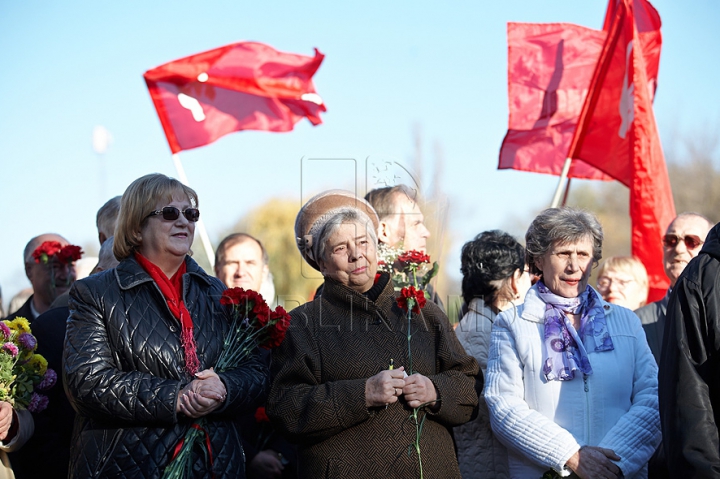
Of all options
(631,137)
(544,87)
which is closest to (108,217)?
(631,137)

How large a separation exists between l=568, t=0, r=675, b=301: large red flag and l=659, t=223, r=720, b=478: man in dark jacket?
4.16 metres

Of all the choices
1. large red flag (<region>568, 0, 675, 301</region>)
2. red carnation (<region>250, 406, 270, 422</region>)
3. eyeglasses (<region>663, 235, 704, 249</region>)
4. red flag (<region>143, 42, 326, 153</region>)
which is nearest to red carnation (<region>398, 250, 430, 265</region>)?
red carnation (<region>250, 406, 270, 422</region>)

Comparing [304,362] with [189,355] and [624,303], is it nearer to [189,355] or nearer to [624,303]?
[189,355]

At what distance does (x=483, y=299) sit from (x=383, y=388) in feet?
4.37

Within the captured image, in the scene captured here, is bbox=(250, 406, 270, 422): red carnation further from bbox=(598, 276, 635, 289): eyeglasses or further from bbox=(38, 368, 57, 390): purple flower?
bbox=(598, 276, 635, 289): eyeglasses

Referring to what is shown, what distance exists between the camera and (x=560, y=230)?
383cm

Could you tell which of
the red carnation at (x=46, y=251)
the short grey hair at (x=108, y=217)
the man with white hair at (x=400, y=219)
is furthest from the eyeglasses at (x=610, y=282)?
the red carnation at (x=46, y=251)

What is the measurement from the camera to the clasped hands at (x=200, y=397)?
3.19 meters

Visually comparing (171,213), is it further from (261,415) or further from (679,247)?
(679,247)

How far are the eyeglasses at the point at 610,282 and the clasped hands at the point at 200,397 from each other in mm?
3960

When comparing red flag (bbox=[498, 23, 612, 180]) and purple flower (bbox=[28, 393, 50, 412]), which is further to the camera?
red flag (bbox=[498, 23, 612, 180])

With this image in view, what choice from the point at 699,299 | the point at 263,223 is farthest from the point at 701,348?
the point at 263,223

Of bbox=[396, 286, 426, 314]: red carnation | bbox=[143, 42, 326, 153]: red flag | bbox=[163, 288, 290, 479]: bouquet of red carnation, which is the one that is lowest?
bbox=[163, 288, 290, 479]: bouquet of red carnation

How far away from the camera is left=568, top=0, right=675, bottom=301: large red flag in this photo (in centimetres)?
692
